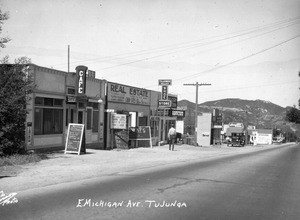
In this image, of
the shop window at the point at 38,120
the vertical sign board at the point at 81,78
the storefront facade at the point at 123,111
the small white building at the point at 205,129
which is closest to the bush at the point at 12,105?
the shop window at the point at 38,120

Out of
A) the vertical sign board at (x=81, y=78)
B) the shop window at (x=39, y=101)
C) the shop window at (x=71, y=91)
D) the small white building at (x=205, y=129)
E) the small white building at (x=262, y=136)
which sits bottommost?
the small white building at (x=262, y=136)

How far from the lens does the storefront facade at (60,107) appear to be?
1878 cm

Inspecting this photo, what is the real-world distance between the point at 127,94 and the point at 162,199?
20.5 metres

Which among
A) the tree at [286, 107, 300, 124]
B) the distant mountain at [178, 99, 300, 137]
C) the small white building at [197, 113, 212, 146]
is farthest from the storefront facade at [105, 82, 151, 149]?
the distant mountain at [178, 99, 300, 137]

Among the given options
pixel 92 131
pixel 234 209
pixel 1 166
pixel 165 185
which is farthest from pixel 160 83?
pixel 234 209

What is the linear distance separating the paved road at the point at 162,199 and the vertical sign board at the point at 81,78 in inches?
399

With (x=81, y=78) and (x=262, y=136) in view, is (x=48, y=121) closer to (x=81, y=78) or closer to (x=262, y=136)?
(x=81, y=78)

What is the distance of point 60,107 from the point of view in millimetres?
20969

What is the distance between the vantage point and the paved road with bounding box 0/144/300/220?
23.4 feet

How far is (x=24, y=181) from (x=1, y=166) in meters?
3.29

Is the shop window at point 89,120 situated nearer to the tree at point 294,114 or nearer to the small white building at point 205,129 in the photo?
the tree at point 294,114

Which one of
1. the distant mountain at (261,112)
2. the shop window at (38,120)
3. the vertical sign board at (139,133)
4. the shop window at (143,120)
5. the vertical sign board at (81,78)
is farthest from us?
the distant mountain at (261,112)

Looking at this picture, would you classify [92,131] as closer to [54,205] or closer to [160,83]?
[160,83]

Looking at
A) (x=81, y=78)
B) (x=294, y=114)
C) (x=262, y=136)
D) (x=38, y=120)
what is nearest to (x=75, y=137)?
(x=38, y=120)
